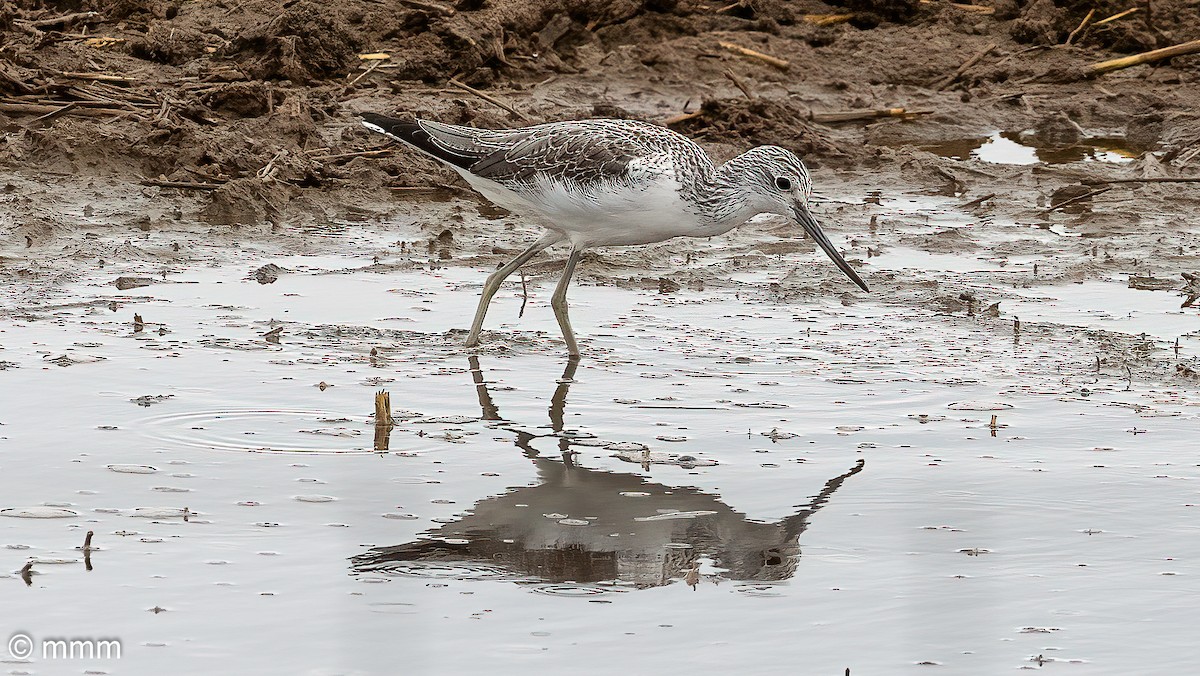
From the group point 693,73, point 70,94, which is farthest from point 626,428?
point 693,73

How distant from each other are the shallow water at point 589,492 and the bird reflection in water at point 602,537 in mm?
12

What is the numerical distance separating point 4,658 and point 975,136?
983 centimetres

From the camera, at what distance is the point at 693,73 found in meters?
12.9

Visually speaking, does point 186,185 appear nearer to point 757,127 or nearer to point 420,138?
point 420,138

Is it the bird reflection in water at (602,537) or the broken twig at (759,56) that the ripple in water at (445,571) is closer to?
the bird reflection in water at (602,537)

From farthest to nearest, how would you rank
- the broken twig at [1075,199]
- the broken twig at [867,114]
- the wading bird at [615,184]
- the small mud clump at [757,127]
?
the broken twig at [867,114]
the small mud clump at [757,127]
the broken twig at [1075,199]
the wading bird at [615,184]

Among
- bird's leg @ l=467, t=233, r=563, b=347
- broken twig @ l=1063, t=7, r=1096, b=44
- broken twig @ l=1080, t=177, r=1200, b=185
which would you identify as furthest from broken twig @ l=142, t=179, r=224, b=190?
broken twig @ l=1063, t=7, r=1096, b=44

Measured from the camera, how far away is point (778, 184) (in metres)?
7.22

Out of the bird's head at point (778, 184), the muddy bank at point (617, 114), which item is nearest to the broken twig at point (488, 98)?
the muddy bank at point (617, 114)

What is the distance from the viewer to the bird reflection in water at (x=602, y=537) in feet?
14.4

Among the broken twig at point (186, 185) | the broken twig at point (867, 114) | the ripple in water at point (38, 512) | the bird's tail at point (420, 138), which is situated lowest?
the ripple in water at point (38, 512)

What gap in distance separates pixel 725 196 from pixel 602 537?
2.80 metres

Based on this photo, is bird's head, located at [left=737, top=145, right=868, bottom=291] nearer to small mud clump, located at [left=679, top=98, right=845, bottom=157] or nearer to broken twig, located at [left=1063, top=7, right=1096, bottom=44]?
small mud clump, located at [left=679, top=98, right=845, bottom=157]

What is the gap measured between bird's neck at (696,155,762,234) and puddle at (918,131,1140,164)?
4622mm
